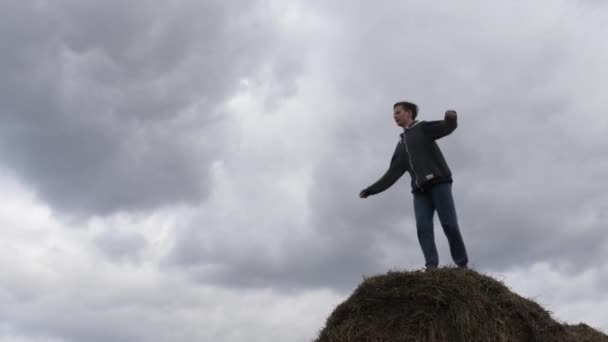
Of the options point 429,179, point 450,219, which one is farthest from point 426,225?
point 429,179

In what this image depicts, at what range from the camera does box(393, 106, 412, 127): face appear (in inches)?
423

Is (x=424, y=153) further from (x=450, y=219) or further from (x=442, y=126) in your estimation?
(x=450, y=219)

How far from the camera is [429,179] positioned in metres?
10.2

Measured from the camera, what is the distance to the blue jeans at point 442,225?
1012 centimetres

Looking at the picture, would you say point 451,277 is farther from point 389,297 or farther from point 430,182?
point 430,182

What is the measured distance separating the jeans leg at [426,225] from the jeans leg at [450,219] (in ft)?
0.64

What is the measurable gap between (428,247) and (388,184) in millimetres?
1287

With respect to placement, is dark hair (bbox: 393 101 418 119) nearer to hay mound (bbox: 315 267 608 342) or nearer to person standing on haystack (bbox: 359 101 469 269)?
person standing on haystack (bbox: 359 101 469 269)

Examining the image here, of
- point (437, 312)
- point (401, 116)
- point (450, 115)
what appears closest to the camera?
point (437, 312)

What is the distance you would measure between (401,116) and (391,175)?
957mm

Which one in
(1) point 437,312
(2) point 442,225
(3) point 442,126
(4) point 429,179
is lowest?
(1) point 437,312

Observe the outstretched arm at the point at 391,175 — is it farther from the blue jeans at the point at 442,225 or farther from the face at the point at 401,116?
the blue jeans at the point at 442,225

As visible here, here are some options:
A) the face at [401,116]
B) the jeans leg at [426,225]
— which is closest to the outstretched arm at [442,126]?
the face at [401,116]

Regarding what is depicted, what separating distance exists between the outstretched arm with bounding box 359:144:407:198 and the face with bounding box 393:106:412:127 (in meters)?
0.42
